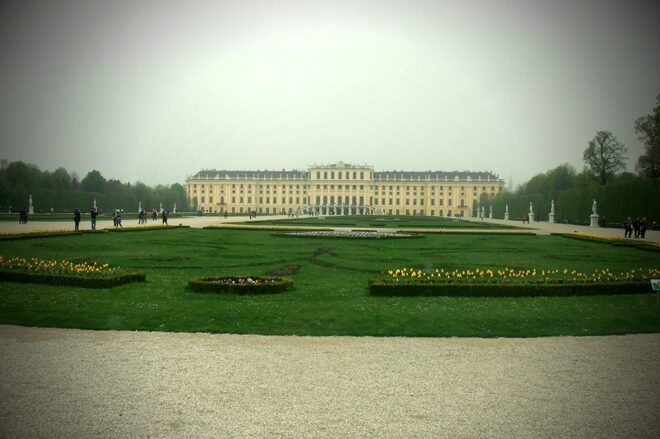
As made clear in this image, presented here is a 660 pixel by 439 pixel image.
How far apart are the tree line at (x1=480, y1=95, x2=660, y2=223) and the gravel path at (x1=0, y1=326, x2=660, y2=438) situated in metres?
32.8

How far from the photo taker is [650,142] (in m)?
35.5

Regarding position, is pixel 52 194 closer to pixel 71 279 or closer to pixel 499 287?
pixel 71 279

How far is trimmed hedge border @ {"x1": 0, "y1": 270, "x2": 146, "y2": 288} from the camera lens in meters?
8.78

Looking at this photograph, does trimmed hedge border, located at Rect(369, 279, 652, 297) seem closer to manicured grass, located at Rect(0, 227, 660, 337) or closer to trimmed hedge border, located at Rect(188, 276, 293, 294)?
manicured grass, located at Rect(0, 227, 660, 337)

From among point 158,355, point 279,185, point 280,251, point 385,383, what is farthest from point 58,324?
point 279,185

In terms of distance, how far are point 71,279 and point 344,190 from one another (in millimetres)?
94450

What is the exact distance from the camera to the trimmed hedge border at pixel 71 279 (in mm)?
8781

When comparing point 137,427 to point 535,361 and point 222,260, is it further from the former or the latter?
point 222,260

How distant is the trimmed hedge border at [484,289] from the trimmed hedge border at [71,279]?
186 inches

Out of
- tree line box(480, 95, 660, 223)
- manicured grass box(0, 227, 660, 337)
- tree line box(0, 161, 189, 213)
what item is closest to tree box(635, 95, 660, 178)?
tree line box(480, 95, 660, 223)

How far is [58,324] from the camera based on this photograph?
253 inches

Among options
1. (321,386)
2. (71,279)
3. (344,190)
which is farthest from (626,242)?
(344,190)

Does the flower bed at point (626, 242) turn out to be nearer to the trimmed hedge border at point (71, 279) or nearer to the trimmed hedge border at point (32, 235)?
the trimmed hedge border at point (71, 279)

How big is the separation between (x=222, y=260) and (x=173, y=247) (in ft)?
13.0
